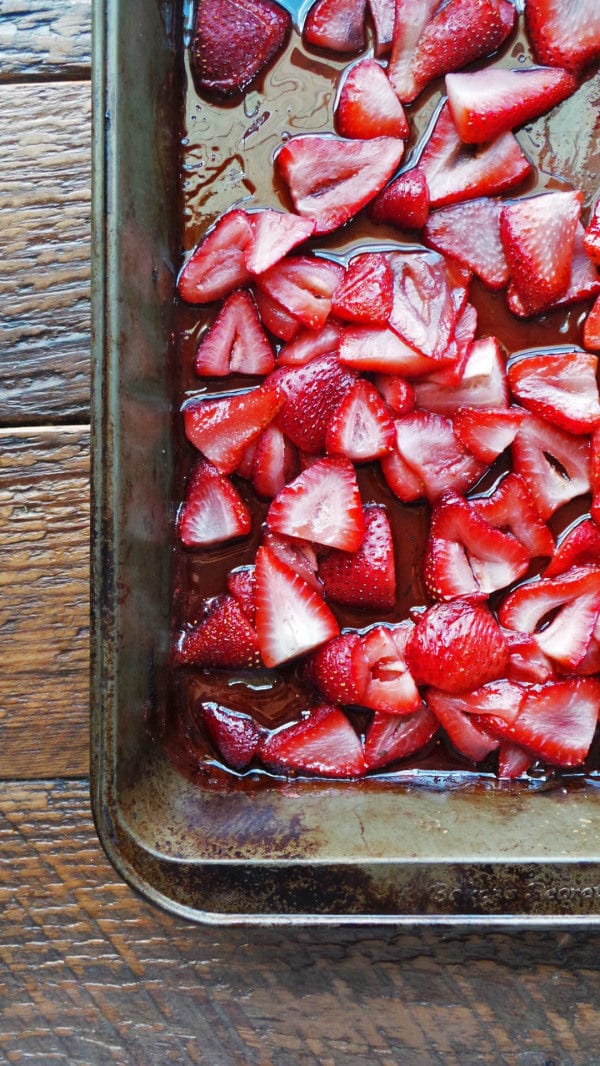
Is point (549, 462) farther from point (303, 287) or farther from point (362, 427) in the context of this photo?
point (303, 287)

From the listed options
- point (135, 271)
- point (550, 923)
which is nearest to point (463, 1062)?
point (550, 923)

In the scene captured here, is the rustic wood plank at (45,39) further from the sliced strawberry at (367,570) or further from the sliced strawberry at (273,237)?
the sliced strawberry at (367,570)

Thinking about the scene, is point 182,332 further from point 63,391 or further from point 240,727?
point 240,727

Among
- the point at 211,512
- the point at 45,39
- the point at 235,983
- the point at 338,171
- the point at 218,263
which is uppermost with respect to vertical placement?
the point at 45,39

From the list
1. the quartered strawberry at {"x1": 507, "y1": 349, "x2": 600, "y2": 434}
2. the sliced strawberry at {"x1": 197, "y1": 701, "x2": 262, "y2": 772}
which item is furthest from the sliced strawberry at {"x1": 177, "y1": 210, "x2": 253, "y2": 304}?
the sliced strawberry at {"x1": 197, "y1": 701, "x2": 262, "y2": 772}

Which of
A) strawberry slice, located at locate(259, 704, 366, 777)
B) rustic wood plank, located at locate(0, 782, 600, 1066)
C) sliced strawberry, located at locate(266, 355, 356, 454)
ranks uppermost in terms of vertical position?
sliced strawberry, located at locate(266, 355, 356, 454)

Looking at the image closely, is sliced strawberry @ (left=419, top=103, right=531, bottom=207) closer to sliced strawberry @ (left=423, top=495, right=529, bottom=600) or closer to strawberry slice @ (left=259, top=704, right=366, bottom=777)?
sliced strawberry @ (left=423, top=495, right=529, bottom=600)

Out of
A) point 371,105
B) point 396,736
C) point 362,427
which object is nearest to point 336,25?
point 371,105
